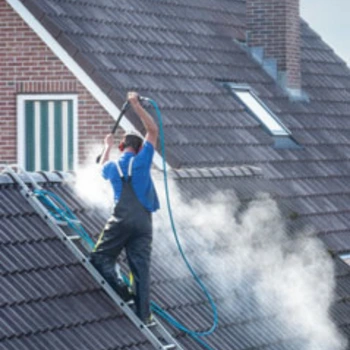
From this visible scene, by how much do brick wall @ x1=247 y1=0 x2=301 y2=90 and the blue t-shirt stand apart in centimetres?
1345

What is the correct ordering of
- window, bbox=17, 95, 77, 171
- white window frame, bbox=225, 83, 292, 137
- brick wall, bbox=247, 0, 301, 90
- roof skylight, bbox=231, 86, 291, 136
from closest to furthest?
1. window, bbox=17, 95, 77, 171
2. white window frame, bbox=225, 83, 292, 137
3. roof skylight, bbox=231, 86, 291, 136
4. brick wall, bbox=247, 0, 301, 90

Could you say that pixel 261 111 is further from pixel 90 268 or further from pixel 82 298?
pixel 82 298

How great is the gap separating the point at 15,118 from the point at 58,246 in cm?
937

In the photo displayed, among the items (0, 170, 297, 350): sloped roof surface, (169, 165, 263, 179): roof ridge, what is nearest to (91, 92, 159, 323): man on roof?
(0, 170, 297, 350): sloped roof surface

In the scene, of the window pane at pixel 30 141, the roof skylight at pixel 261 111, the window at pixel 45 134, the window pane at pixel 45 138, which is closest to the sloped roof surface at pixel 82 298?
the window at pixel 45 134

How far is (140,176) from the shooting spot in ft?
45.6

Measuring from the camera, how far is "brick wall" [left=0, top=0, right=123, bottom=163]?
73.0 feet

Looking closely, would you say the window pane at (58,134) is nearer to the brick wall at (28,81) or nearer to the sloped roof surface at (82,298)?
the brick wall at (28,81)

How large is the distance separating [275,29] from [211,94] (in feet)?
11.9

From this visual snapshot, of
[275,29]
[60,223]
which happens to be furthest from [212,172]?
[275,29]

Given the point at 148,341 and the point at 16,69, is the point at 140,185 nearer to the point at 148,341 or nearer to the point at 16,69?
the point at 148,341

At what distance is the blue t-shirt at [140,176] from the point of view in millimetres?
13891

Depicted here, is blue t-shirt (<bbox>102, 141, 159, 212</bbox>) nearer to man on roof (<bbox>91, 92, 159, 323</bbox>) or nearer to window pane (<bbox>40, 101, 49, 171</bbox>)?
man on roof (<bbox>91, 92, 159, 323</bbox>)

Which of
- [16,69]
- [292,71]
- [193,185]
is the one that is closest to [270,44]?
[292,71]
